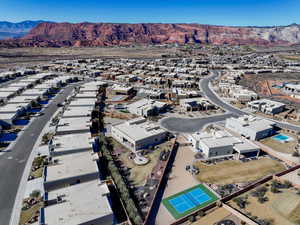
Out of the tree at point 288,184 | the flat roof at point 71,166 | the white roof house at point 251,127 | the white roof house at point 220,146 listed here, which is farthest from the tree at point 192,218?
the white roof house at point 251,127

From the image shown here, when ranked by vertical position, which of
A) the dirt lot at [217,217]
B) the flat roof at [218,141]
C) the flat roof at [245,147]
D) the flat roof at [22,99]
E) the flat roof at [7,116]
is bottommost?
the dirt lot at [217,217]

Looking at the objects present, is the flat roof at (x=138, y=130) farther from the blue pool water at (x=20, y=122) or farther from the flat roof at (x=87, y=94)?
the flat roof at (x=87, y=94)

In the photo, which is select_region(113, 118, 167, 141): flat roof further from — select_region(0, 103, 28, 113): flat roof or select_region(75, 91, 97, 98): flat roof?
select_region(0, 103, 28, 113): flat roof

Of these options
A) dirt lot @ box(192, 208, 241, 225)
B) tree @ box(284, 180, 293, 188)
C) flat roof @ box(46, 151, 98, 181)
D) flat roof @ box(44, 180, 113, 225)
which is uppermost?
flat roof @ box(46, 151, 98, 181)

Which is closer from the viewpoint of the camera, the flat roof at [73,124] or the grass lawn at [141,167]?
→ the grass lawn at [141,167]

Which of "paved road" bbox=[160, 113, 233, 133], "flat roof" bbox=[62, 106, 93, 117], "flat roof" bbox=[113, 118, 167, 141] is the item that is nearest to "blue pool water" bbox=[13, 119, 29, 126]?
"flat roof" bbox=[62, 106, 93, 117]

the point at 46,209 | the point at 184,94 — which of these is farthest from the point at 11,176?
the point at 184,94
